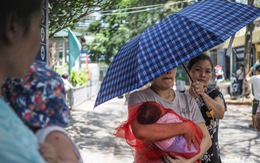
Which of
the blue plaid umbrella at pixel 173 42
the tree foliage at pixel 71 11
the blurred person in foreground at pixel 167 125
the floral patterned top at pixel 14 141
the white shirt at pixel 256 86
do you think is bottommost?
the white shirt at pixel 256 86

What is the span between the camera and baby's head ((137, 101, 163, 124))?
8.02 ft

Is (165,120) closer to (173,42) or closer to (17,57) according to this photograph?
(173,42)

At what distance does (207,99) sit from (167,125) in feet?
2.10

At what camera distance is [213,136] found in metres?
3.09

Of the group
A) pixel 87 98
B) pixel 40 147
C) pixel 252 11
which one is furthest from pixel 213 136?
pixel 87 98

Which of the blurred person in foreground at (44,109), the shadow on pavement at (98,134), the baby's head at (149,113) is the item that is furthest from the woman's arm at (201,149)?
the shadow on pavement at (98,134)

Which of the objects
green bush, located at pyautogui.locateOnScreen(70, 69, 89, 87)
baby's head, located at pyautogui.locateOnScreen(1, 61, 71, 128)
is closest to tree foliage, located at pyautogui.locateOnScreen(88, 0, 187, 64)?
green bush, located at pyautogui.locateOnScreen(70, 69, 89, 87)

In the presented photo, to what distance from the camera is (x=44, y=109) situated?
109cm

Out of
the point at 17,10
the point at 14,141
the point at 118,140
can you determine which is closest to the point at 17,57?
the point at 17,10

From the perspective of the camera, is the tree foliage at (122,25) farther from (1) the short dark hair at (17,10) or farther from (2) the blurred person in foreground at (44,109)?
(1) the short dark hair at (17,10)

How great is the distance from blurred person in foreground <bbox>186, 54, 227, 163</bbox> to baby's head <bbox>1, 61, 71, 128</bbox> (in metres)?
1.88

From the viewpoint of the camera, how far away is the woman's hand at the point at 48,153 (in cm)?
101

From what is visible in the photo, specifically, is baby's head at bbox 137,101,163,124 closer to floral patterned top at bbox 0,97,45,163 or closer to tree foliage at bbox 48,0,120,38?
floral patterned top at bbox 0,97,45,163

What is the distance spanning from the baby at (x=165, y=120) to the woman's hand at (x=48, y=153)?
143 cm
